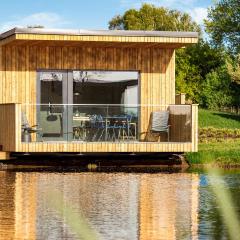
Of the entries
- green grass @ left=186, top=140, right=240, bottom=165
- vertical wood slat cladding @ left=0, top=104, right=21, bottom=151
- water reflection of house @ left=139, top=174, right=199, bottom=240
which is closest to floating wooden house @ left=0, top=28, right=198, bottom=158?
vertical wood slat cladding @ left=0, top=104, right=21, bottom=151

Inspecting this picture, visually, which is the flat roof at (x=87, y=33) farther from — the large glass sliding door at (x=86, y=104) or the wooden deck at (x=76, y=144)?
the wooden deck at (x=76, y=144)

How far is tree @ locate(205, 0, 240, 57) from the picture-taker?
52156 millimetres

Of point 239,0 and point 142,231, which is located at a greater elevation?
point 239,0

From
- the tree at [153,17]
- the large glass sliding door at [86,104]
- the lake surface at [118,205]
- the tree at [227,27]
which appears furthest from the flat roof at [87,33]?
the tree at [153,17]

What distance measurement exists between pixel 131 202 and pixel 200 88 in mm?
33337

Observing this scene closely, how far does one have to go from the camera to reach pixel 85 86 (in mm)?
19453

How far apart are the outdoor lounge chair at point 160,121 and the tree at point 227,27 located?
109 feet

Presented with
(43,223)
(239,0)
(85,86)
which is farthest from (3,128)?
(239,0)

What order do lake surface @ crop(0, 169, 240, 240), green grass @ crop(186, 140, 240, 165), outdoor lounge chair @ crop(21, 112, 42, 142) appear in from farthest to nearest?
green grass @ crop(186, 140, 240, 165), outdoor lounge chair @ crop(21, 112, 42, 142), lake surface @ crop(0, 169, 240, 240)

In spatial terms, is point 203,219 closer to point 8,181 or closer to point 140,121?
point 8,181

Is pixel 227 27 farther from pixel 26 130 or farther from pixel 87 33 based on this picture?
pixel 26 130

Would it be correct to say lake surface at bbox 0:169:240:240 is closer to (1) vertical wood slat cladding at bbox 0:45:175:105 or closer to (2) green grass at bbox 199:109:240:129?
(1) vertical wood slat cladding at bbox 0:45:175:105

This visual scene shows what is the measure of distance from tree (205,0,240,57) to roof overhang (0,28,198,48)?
33092mm

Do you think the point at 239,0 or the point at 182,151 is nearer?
the point at 182,151
